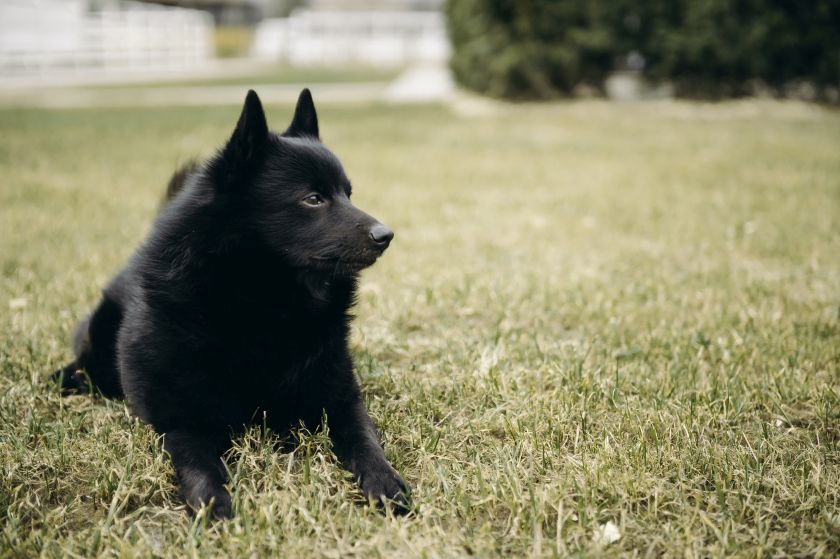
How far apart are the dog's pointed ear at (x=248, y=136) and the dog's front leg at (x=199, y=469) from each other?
2.61 feet

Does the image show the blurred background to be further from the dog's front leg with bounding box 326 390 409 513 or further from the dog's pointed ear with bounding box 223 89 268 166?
the dog's front leg with bounding box 326 390 409 513

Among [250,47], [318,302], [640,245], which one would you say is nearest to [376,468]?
[318,302]

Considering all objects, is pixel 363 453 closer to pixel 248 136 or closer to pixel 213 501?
pixel 213 501

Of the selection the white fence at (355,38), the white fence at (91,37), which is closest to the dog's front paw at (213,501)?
the white fence at (91,37)

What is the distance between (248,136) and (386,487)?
1.07 metres

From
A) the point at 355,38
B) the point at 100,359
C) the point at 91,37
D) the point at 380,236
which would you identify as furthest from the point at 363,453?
the point at 355,38

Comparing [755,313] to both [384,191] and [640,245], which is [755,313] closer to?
[640,245]

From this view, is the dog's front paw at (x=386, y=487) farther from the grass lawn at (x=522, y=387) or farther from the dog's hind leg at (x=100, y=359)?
the dog's hind leg at (x=100, y=359)

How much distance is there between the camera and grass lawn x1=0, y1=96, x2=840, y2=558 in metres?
1.71

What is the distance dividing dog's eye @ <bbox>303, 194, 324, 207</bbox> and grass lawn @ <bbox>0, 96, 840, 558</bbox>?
0.72 meters

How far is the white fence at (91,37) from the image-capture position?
2559cm

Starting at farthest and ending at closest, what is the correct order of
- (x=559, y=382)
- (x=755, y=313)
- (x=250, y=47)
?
1. (x=250, y=47)
2. (x=755, y=313)
3. (x=559, y=382)

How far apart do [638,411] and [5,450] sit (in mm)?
1962

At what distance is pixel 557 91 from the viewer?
14.1m
